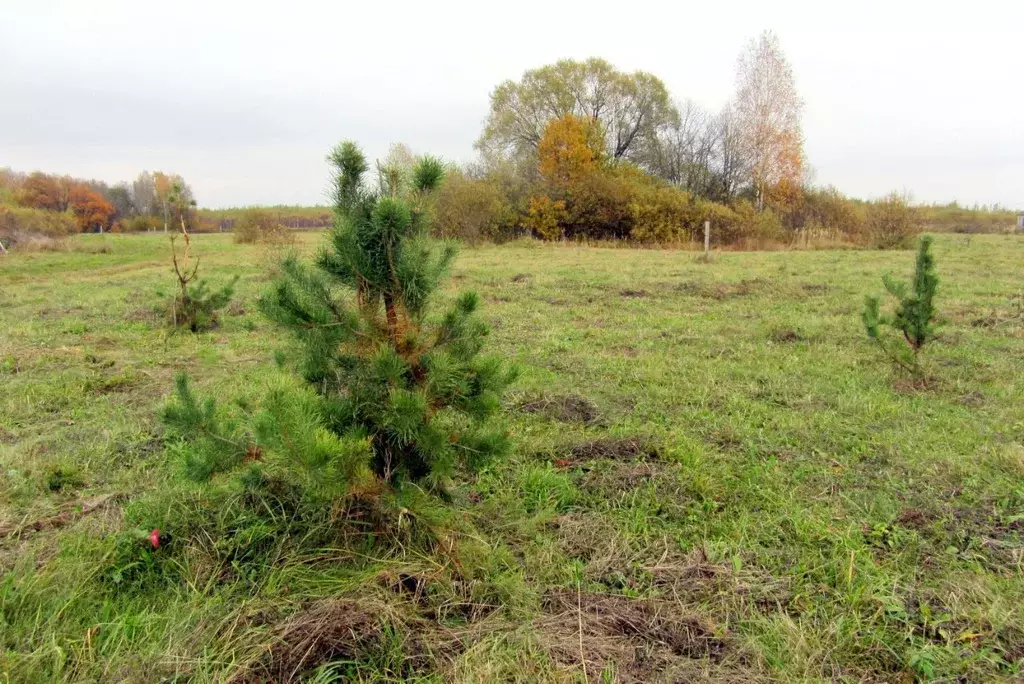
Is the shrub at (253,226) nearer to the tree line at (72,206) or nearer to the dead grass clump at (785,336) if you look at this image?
the tree line at (72,206)

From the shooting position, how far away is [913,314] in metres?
5.45

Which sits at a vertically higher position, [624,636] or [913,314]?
[913,314]

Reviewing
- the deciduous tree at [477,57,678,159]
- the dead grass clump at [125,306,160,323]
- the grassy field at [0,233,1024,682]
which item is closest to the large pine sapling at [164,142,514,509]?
the grassy field at [0,233,1024,682]

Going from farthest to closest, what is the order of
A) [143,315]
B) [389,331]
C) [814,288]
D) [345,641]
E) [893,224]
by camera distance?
[893,224] → [814,288] → [143,315] → [389,331] → [345,641]

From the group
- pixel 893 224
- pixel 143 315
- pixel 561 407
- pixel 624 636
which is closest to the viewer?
pixel 624 636

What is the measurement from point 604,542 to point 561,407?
1993 mm

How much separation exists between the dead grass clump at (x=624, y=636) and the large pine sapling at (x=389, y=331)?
69cm

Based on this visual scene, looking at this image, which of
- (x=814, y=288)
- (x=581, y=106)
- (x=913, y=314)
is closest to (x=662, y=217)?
(x=581, y=106)

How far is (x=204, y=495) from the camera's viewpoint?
2.88m

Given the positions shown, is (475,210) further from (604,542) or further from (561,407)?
(604,542)

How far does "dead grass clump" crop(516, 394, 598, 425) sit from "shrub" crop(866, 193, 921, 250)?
22.6 m

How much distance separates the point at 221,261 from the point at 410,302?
765 inches

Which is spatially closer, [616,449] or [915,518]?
[915,518]

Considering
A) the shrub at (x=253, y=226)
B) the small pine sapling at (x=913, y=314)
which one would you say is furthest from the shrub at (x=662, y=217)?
the small pine sapling at (x=913, y=314)
